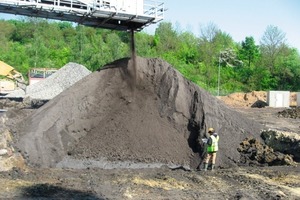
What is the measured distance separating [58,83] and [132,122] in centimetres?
1598

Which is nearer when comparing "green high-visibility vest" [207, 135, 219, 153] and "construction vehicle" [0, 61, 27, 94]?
"green high-visibility vest" [207, 135, 219, 153]

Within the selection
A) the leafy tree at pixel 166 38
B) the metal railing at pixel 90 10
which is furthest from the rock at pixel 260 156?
the leafy tree at pixel 166 38

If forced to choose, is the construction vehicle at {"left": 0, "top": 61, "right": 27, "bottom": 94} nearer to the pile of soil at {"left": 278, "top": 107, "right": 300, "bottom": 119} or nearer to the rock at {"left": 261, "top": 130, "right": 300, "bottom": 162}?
the pile of soil at {"left": 278, "top": 107, "right": 300, "bottom": 119}

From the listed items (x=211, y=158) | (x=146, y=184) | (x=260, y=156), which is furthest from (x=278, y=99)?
(x=146, y=184)

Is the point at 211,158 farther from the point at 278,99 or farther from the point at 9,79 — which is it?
the point at 9,79

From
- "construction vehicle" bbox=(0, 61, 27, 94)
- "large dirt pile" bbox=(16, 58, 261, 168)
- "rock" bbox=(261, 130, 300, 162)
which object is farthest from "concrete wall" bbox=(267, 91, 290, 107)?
"rock" bbox=(261, 130, 300, 162)

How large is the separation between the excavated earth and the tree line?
3155 cm

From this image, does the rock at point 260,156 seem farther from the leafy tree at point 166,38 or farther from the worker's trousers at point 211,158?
the leafy tree at point 166,38

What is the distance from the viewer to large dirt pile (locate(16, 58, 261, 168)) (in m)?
11.9

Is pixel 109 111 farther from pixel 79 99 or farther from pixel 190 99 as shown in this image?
pixel 190 99

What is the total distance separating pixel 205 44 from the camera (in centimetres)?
6406

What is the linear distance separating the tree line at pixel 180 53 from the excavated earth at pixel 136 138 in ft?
103

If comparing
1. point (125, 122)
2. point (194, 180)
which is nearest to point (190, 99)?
point (125, 122)

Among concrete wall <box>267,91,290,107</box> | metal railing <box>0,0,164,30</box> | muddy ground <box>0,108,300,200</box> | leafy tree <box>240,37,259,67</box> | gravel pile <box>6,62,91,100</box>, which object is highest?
leafy tree <box>240,37,259,67</box>
